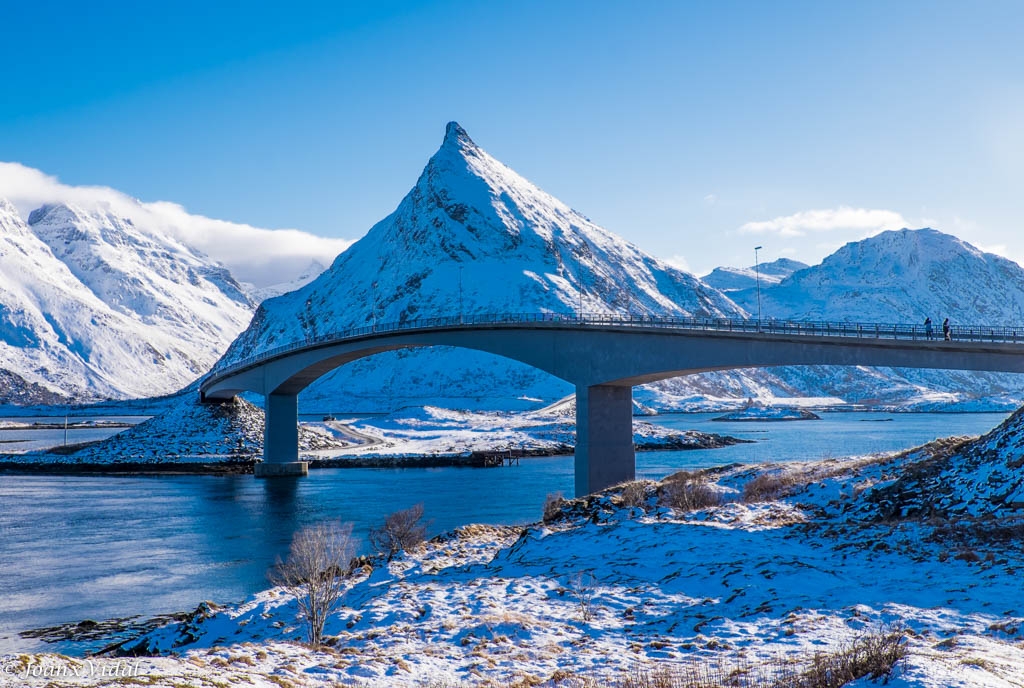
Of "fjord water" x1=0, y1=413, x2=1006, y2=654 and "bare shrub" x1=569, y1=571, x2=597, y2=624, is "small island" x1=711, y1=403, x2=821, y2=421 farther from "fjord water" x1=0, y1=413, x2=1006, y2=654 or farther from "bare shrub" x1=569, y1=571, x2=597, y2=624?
"bare shrub" x1=569, y1=571, x2=597, y2=624

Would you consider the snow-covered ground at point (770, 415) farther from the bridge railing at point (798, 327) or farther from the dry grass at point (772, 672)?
the dry grass at point (772, 672)

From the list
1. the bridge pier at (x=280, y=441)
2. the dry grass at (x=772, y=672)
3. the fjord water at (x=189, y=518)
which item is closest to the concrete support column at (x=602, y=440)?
the fjord water at (x=189, y=518)

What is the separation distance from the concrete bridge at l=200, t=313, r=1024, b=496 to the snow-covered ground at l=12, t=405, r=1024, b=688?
9.35m

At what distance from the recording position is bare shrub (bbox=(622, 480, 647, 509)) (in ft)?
102

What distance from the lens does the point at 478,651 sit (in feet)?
53.1

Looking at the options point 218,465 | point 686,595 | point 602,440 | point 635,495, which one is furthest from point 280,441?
point 686,595

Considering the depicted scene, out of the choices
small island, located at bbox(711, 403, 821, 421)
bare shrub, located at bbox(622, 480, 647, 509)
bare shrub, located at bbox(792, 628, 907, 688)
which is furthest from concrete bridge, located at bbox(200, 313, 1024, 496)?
small island, located at bbox(711, 403, 821, 421)

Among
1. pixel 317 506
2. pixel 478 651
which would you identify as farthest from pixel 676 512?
pixel 317 506

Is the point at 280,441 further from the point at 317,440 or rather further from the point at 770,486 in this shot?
the point at 770,486

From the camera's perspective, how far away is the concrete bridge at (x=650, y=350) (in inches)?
1592

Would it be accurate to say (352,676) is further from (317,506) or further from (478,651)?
(317,506)

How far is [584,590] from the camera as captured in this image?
68.4ft

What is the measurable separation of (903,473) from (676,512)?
8373mm

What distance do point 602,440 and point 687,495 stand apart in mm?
20028
